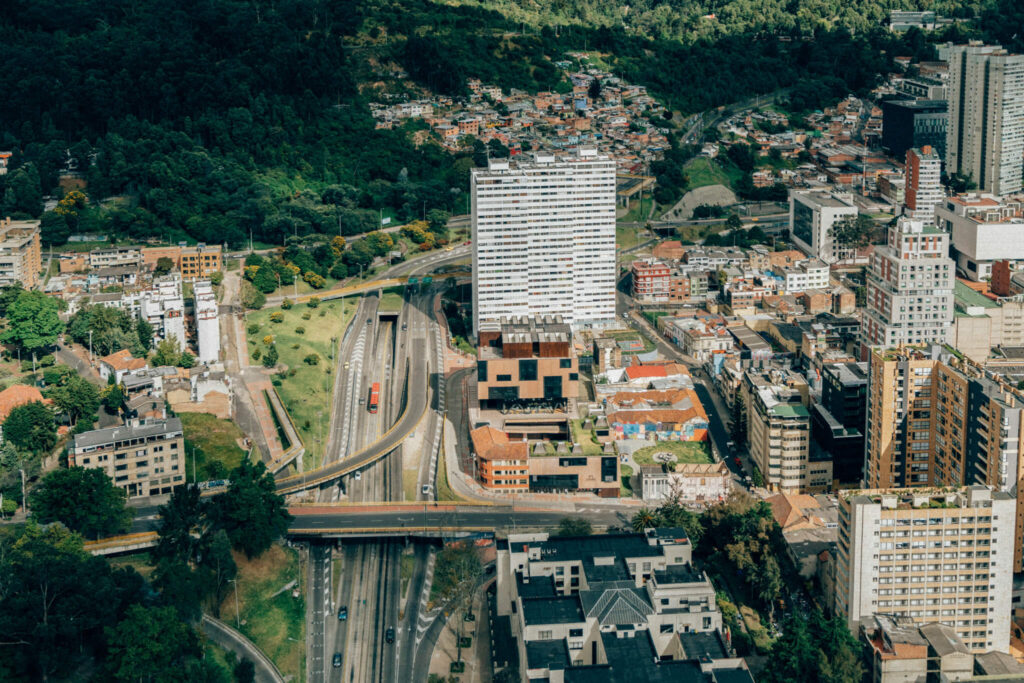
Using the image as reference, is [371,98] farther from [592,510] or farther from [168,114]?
[592,510]

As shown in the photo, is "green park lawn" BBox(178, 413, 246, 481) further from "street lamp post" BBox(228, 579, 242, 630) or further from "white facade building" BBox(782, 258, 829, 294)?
"white facade building" BBox(782, 258, 829, 294)

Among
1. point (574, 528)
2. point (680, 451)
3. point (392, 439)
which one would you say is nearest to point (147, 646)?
point (574, 528)

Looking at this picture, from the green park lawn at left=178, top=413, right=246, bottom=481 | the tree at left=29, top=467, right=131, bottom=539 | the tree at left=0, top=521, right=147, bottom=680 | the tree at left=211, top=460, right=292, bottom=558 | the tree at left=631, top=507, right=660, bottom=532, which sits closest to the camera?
the tree at left=0, top=521, right=147, bottom=680

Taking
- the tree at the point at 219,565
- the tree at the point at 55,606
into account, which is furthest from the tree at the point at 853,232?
the tree at the point at 55,606

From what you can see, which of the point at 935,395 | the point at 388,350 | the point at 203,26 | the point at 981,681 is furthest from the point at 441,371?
the point at 203,26

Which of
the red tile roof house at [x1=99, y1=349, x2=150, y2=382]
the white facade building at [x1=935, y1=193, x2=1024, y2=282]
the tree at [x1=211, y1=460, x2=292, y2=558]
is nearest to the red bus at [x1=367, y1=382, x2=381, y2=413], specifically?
the red tile roof house at [x1=99, y1=349, x2=150, y2=382]

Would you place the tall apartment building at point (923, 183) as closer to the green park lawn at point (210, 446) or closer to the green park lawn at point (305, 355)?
the green park lawn at point (305, 355)
